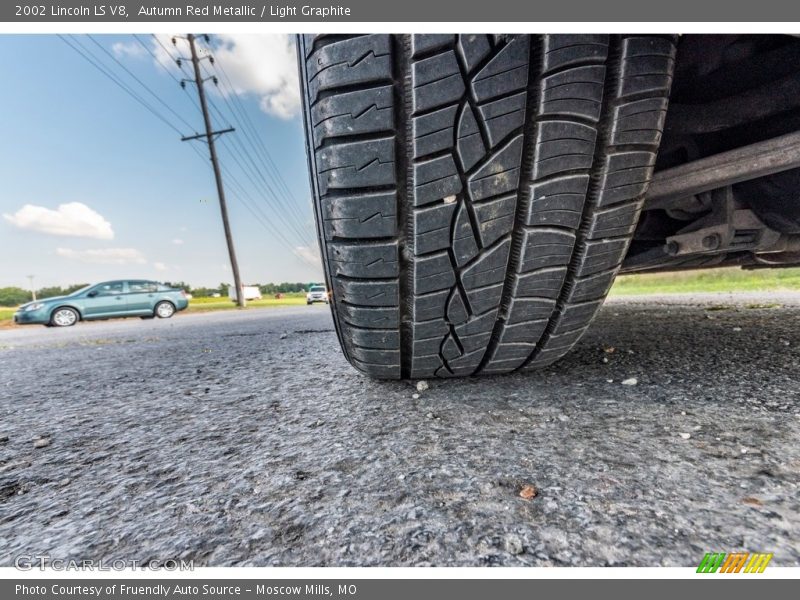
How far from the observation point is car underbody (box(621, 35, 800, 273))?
2.29ft

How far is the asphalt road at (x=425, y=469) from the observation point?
361 millimetres

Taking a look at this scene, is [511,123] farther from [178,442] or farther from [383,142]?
[178,442]

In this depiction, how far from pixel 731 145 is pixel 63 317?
8986 mm

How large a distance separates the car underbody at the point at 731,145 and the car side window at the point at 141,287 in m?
8.34

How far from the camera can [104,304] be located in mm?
7113

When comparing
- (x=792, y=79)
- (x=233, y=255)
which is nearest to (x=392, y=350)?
(x=792, y=79)

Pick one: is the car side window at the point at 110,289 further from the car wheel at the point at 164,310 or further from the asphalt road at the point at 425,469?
the asphalt road at the point at 425,469

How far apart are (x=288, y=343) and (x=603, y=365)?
1.34 meters

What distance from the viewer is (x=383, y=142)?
0.60m

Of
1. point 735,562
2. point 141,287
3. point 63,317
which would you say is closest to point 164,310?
point 141,287

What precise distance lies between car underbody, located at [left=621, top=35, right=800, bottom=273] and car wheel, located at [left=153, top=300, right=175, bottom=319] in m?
8.44

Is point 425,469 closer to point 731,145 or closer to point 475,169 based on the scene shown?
point 475,169

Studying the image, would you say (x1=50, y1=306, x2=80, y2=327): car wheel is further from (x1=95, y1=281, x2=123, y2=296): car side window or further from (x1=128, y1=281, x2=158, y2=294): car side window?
(x1=128, y1=281, x2=158, y2=294): car side window

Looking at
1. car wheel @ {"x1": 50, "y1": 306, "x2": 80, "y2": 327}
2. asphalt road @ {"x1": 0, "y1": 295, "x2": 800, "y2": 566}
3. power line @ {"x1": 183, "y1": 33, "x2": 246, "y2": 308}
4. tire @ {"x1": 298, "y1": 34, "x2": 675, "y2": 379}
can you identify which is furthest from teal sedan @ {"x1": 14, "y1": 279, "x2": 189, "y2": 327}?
tire @ {"x1": 298, "y1": 34, "x2": 675, "y2": 379}
